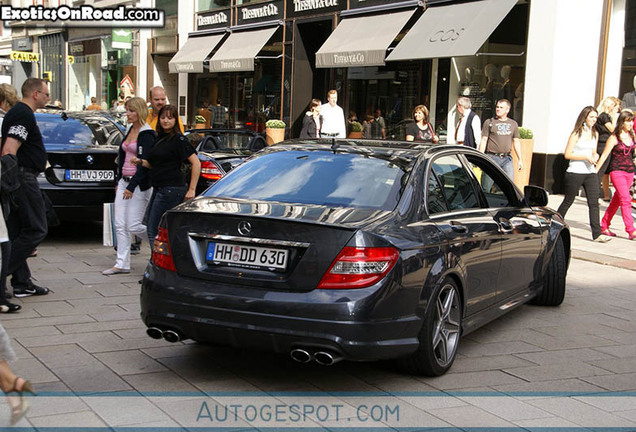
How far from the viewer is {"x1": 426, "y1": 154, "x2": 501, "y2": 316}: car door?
5293 millimetres

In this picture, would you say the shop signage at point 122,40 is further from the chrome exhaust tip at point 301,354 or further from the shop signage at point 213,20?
the chrome exhaust tip at point 301,354

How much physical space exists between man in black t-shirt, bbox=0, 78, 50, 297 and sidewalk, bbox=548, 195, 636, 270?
21.8ft

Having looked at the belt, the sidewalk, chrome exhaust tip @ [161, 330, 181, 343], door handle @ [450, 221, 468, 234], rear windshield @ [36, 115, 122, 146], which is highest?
rear windshield @ [36, 115, 122, 146]

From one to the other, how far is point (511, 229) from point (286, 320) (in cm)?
244

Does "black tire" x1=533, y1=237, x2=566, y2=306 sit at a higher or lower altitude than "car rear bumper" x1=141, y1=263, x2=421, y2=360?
lower

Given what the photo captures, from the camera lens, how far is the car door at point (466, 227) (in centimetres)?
529

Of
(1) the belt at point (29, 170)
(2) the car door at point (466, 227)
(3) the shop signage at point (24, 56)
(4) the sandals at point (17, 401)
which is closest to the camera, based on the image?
(4) the sandals at point (17, 401)

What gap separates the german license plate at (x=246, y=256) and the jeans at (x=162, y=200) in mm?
2978

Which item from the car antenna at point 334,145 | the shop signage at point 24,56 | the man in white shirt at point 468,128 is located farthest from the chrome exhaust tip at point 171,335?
the shop signage at point 24,56

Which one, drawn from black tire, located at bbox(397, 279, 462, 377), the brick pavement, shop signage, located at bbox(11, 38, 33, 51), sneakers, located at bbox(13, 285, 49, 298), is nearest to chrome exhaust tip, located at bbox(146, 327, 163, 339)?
the brick pavement

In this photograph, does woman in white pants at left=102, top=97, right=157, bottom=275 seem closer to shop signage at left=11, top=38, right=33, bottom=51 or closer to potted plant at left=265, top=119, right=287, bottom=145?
potted plant at left=265, top=119, right=287, bottom=145

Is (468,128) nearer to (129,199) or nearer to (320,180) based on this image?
(129,199)

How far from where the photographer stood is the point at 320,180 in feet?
17.3

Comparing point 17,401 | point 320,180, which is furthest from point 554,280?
point 17,401
